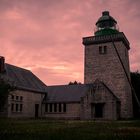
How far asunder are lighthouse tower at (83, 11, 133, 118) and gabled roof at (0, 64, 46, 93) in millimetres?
9608

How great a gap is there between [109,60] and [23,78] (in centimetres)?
1630

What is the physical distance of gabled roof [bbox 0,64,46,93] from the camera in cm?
4562

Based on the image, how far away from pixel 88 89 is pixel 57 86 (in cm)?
1023

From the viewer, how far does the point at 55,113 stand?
49.4 meters

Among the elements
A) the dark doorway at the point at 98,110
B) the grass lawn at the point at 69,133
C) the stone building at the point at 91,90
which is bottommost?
the grass lawn at the point at 69,133

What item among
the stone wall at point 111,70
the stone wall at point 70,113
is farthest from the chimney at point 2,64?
the stone wall at point 111,70

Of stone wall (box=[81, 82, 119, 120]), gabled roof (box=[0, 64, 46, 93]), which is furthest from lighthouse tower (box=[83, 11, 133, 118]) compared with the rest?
gabled roof (box=[0, 64, 46, 93])

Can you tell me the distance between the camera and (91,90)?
4566 centimetres

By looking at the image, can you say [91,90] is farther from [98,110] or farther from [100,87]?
[98,110]

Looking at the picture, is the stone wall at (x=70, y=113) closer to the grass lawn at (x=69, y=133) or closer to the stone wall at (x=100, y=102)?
the stone wall at (x=100, y=102)

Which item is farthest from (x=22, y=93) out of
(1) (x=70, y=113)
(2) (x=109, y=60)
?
(2) (x=109, y=60)

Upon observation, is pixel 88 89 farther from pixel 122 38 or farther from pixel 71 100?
pixel 122 38

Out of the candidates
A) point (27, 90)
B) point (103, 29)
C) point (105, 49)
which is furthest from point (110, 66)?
point (27, 90)

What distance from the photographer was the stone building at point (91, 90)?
4492 centimetres
